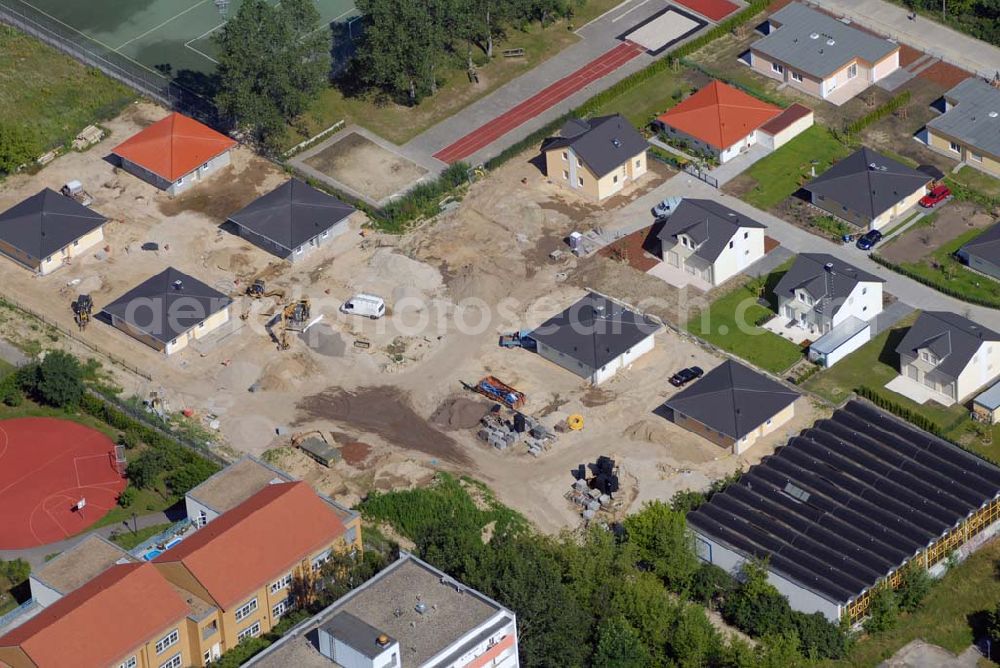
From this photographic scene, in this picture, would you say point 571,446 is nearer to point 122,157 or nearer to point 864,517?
point 864,517

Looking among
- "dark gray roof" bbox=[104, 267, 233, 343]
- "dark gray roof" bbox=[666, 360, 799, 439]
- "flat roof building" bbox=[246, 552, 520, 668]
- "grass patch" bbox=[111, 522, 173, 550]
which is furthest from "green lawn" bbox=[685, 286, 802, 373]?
"grass patch" bbox=[111, 522, 173, 550]

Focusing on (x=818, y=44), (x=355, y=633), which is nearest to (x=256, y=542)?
(x=355, y=633)

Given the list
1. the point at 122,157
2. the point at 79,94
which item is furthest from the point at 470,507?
the point at 79,94

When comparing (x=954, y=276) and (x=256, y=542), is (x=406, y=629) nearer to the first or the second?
(x=256, y=542)

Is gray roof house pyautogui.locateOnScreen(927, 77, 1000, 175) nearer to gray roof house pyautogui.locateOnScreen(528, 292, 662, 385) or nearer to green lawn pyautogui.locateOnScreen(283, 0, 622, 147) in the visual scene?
green lawn pyautogui.locateOnScreen(283, 0, 622, 147)

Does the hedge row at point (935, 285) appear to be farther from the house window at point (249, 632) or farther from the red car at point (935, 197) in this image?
the house window at point (249, 632)

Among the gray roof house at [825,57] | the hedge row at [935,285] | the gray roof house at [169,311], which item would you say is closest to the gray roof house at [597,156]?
the gray roof house at [825,57]
